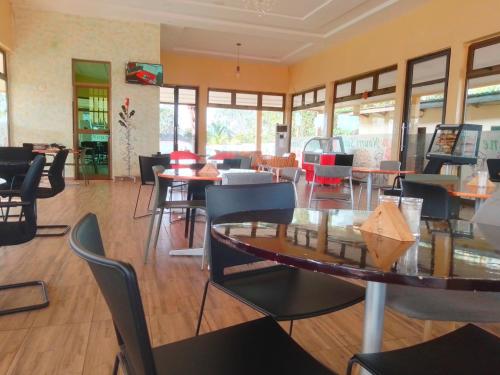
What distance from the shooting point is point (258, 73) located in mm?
12359

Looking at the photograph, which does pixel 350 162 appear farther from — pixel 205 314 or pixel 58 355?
pixel 58 355

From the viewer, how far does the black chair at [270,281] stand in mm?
1204

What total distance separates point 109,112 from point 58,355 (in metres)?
7.86

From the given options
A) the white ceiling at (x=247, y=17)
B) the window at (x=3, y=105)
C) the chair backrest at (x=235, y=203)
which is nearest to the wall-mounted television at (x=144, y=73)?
the white ceiling at (x=247, y=17)

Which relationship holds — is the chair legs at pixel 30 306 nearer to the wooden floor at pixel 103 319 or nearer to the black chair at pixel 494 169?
the wooden floor at pixel 103 319

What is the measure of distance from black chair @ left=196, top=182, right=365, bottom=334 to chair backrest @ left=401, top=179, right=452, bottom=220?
1239 millimetres

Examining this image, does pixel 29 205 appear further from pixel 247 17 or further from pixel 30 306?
pixel 247 17

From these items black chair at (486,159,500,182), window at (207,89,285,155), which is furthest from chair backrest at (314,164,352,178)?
window at (207,89,285,155)

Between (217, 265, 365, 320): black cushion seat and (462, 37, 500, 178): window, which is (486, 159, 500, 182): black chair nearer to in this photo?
(462, 37, 500, 178): window

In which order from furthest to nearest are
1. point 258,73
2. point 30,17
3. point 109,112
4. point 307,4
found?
point 258,73, point 109,112, point 30,17, point 307,4

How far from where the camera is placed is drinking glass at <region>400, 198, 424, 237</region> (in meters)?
1.03

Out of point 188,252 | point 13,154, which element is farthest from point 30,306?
point 13,154

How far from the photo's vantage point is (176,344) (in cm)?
98

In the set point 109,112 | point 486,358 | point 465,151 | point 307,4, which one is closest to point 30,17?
point 109,112
